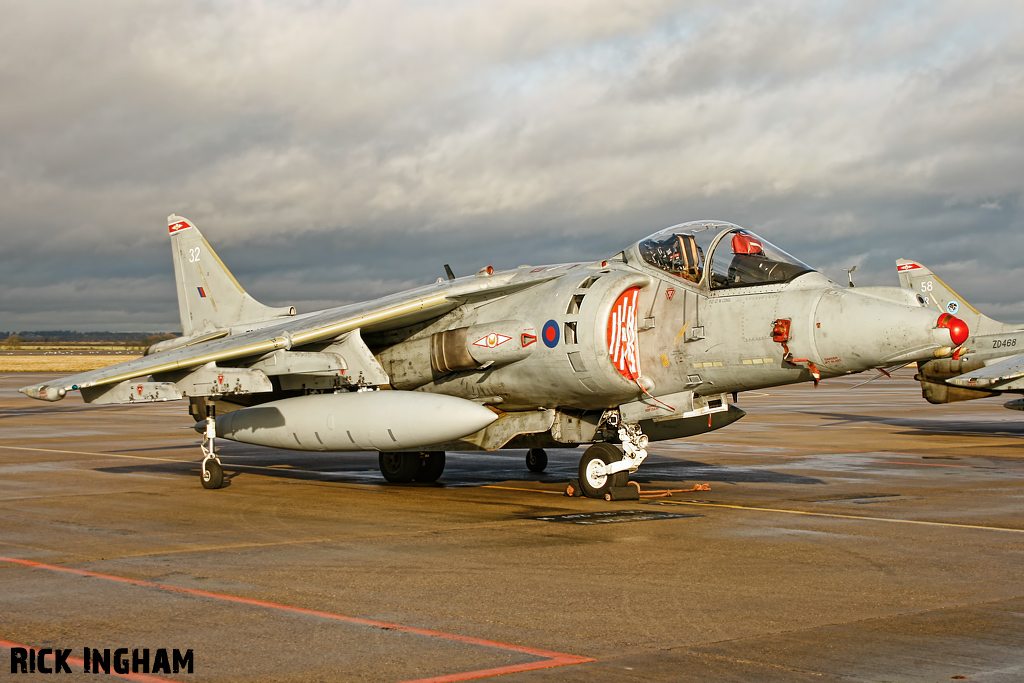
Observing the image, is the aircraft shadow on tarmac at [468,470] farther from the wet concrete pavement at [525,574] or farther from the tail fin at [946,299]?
the tail fin at [946,299]

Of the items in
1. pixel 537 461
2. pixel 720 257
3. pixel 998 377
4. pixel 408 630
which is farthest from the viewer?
pixel 998 377

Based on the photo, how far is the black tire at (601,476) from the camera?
12945mm

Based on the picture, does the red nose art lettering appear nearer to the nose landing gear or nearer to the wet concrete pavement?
the nose landing gear

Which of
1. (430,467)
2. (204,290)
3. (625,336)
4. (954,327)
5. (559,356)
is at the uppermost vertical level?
(204,290)

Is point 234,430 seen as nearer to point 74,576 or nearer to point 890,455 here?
point 74,576

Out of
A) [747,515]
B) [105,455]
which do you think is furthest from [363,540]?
[105,455]

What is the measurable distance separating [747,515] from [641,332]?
2.63m

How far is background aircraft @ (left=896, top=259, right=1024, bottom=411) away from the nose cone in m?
13.9

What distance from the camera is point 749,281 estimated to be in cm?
1196

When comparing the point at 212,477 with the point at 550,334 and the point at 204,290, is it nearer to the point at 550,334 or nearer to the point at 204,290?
the point at 204,290

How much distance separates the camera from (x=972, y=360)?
26391 mm

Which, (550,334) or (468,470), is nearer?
(550,334)

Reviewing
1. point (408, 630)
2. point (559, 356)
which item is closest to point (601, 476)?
point (559, 356)

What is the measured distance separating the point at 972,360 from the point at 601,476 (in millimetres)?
17286
